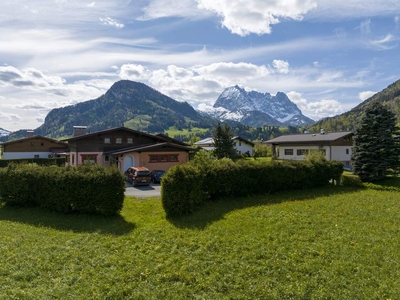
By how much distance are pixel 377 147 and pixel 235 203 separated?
57.6 feet

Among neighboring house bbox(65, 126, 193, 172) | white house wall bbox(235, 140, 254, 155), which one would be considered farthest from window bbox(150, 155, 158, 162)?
white house wall bbox(235, 140, 254, 155)

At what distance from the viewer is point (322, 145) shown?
156 ft

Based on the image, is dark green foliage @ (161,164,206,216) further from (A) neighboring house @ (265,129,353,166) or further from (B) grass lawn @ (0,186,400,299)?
(A) neighboring house @ (265,129,353,166)

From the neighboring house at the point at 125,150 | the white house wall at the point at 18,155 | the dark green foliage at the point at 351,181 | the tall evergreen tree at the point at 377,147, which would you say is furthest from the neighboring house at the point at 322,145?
the white house wall at the point at 18,155

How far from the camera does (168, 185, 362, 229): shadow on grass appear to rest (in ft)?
43.9

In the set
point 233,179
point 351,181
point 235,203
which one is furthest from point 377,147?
point 235,203

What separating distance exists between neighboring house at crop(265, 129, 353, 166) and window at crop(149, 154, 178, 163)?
2025cm

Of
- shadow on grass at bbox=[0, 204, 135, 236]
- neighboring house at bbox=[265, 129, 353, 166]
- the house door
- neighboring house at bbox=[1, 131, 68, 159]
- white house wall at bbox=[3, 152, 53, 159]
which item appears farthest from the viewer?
neighboring house at bbox=[1, 131, 68, 159]

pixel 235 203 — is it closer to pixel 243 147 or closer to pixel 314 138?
pixel 314 138

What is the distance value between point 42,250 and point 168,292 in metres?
5.36

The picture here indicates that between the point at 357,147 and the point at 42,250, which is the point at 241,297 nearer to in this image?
the point at 42,250

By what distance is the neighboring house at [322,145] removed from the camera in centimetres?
4678

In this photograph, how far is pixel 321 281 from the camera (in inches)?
309

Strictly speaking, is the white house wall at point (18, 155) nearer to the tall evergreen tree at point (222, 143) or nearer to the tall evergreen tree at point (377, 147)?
the tall evergreen tree at point (222, 143)
